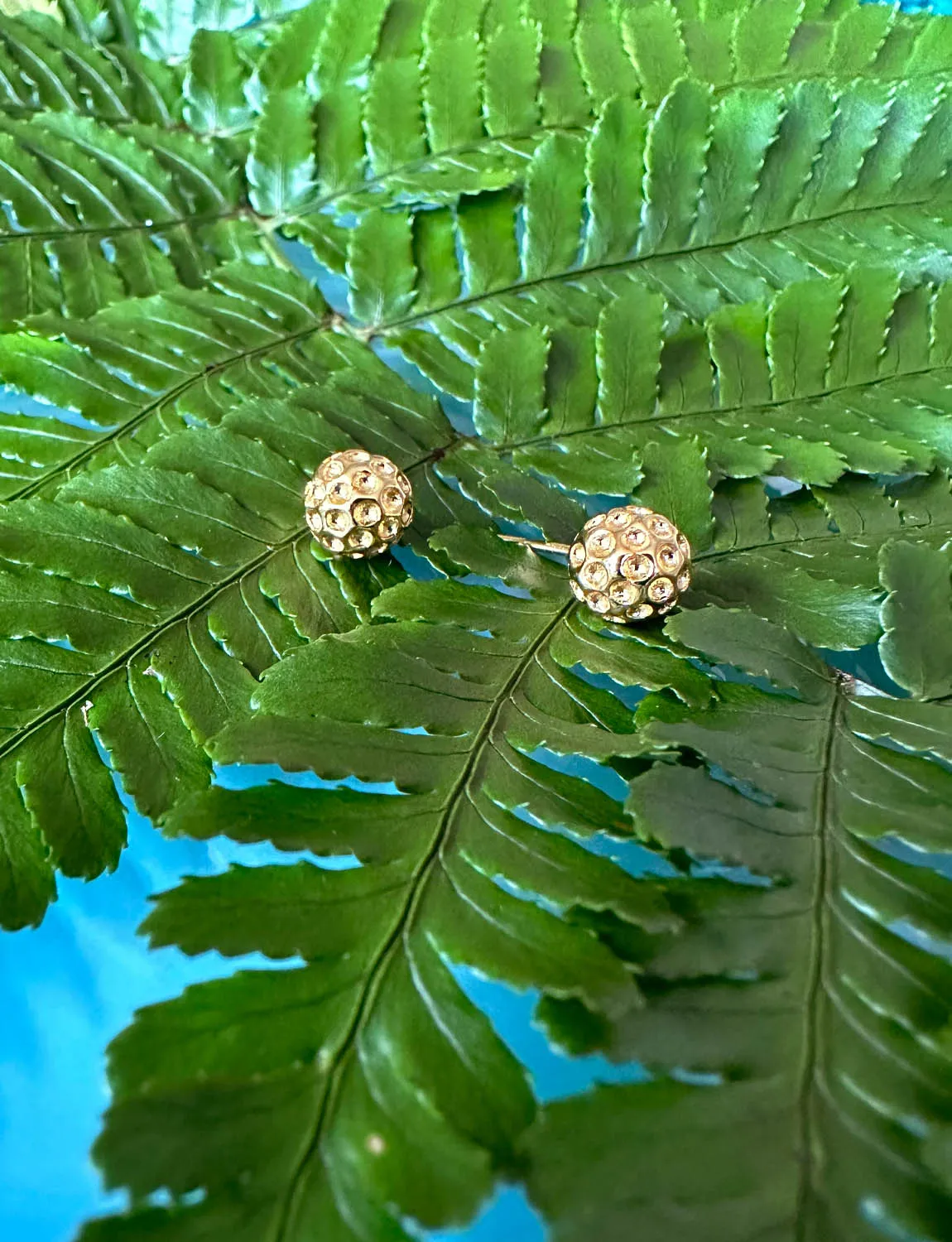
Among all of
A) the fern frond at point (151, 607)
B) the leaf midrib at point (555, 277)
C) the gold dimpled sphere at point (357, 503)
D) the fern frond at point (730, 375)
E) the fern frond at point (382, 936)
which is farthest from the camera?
the leaf midrib at point (555, 277)

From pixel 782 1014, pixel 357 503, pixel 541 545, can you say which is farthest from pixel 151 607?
pixel 782 1014

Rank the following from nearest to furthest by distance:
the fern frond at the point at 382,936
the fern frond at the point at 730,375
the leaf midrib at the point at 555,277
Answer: the fern frond at the point at 382,936, the fern frond at the point at 730,375, the leaf midrib at the point at 555,277

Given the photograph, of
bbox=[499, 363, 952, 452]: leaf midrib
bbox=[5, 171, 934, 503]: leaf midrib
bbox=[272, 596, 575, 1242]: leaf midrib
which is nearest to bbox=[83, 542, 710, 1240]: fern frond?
bbox=[272, 596, 575, 1242]: leaf midrib

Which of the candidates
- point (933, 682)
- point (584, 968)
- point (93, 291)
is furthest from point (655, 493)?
point (93, 291)

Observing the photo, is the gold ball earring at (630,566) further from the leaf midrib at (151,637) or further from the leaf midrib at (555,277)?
the leaf midrib at (555,277)

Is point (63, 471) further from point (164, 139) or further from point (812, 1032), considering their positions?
point (812, 1032)

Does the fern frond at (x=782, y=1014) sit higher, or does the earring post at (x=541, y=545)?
the earring post at (x=541, y=545)

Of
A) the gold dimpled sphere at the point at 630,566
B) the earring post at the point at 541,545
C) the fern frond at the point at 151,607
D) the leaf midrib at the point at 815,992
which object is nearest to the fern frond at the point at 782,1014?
the leaf midrib at the point at 815,992

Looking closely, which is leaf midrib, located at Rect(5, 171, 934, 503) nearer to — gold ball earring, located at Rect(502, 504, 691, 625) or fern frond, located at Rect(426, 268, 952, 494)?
fern frond, located at Rect(426, 268, 952, 494)
